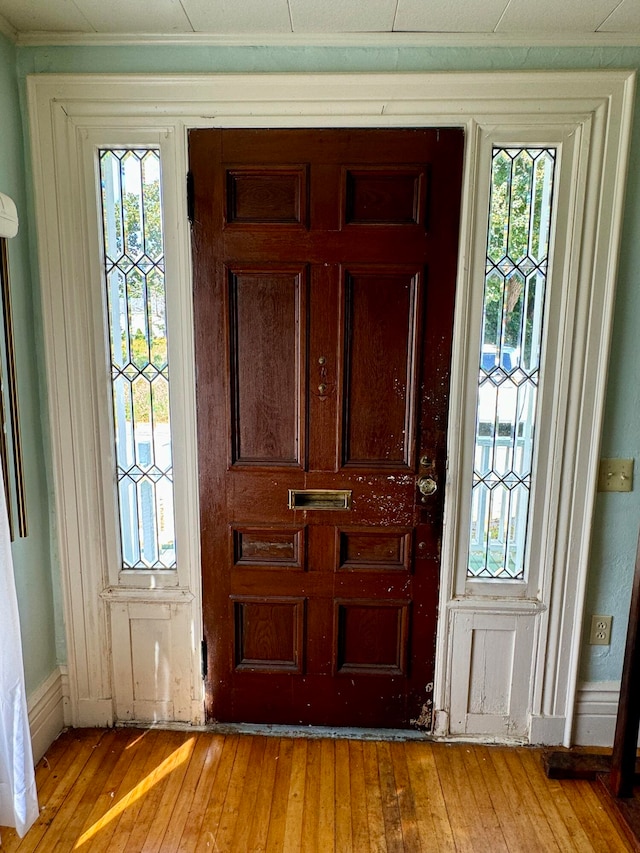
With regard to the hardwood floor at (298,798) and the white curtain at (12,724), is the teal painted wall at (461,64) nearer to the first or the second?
the hardwood floor at (298,798)

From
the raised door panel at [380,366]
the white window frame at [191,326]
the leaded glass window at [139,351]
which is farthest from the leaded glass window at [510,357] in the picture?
the leaded glass window at [139,351]

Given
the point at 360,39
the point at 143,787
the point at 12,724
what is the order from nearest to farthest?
the point at 12,724
the point at 360,39
the point at 143,787

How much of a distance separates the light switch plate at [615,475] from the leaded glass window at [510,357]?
25 cm

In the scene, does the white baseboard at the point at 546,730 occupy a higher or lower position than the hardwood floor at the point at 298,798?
higher

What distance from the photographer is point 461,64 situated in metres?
1.72

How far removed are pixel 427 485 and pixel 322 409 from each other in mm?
459

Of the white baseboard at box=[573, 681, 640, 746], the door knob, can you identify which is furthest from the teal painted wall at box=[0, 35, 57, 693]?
the white baseboard at box=[573, 681, 640, 746]

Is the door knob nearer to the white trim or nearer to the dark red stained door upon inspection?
the dark red stained door

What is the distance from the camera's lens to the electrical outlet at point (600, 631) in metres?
1.99

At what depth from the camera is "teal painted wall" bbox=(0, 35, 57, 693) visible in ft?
5.75

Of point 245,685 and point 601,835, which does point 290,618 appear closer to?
point 245,685

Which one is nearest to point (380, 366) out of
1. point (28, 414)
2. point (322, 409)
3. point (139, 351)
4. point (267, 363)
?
point (322, 409)

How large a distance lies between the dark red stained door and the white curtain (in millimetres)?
640

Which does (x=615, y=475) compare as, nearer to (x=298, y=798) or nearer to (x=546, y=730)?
(x=546, y=730)
